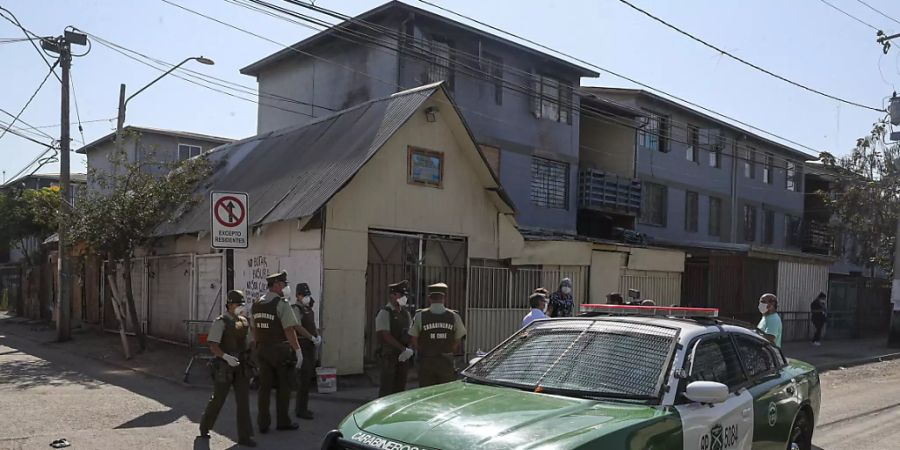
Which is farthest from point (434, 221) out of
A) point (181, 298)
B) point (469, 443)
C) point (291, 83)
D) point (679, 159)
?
point (679, 159)

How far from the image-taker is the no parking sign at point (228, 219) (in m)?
8.96

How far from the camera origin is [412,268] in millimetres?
13391

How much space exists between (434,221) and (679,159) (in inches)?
744

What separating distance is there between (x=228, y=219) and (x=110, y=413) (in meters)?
2.92

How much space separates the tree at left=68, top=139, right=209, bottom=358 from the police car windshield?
10.9 meters

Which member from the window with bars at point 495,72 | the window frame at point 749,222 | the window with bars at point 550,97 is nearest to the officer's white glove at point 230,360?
the window with bars at point 495,72

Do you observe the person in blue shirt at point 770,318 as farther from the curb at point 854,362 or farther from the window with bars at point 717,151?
the window with bars at point 717,151

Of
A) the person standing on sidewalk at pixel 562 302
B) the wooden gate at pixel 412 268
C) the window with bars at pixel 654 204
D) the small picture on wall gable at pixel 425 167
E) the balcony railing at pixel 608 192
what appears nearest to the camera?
the person standing on sidewalk at pixel 562 302

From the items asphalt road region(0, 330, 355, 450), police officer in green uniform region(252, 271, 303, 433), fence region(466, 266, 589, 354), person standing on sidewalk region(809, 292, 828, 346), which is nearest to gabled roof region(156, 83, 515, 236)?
fence region(466, 266, 589, 354)

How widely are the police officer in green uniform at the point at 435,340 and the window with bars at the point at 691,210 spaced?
23.9 meters

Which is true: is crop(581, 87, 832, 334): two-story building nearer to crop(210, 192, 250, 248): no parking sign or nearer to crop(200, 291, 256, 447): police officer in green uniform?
crop(210, 192, 250, 248): no parking sign

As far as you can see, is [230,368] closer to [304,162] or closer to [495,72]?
[304,162]

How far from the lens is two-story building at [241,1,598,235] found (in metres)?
20.5

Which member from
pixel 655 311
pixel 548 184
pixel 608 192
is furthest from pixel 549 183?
pixel 655 311
